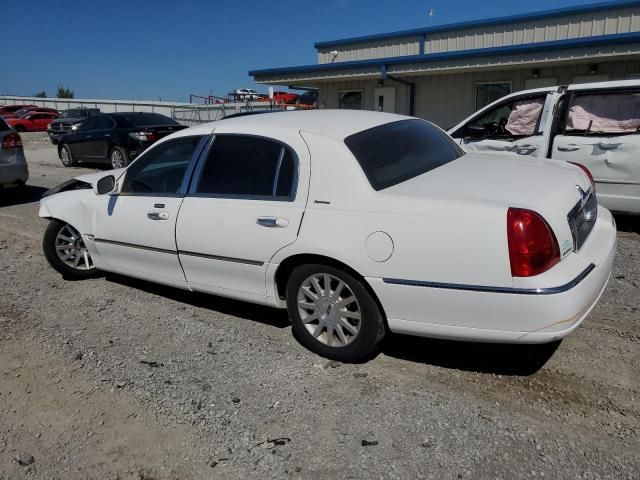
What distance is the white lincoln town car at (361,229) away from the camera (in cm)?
278

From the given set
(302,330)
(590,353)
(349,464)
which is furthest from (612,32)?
(349,464)

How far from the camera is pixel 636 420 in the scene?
275cm

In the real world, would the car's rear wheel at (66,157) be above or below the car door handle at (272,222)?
above

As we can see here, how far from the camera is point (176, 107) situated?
1286 inches

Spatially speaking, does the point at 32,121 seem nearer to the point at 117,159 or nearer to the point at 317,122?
the point at 117,159

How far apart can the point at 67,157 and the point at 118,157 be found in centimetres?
302

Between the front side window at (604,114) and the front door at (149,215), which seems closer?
the front door at (149,215)

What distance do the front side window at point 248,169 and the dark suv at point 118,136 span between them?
9163mm

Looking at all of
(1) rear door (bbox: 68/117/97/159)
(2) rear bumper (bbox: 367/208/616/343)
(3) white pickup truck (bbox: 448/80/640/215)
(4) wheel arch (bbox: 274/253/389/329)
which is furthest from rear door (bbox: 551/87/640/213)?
(1) rear door (bbox: 68/117/97/159)

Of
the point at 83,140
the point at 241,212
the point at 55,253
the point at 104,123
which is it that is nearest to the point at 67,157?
the point at 83,140

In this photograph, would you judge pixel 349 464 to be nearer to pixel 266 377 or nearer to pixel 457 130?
pixel 266 377

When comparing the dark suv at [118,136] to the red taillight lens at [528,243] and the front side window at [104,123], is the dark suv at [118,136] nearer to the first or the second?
the front side window at [104,123]

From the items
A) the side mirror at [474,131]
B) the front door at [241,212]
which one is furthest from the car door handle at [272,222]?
the side mirror at [474,131]

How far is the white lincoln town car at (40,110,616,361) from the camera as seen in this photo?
9.12 ft
